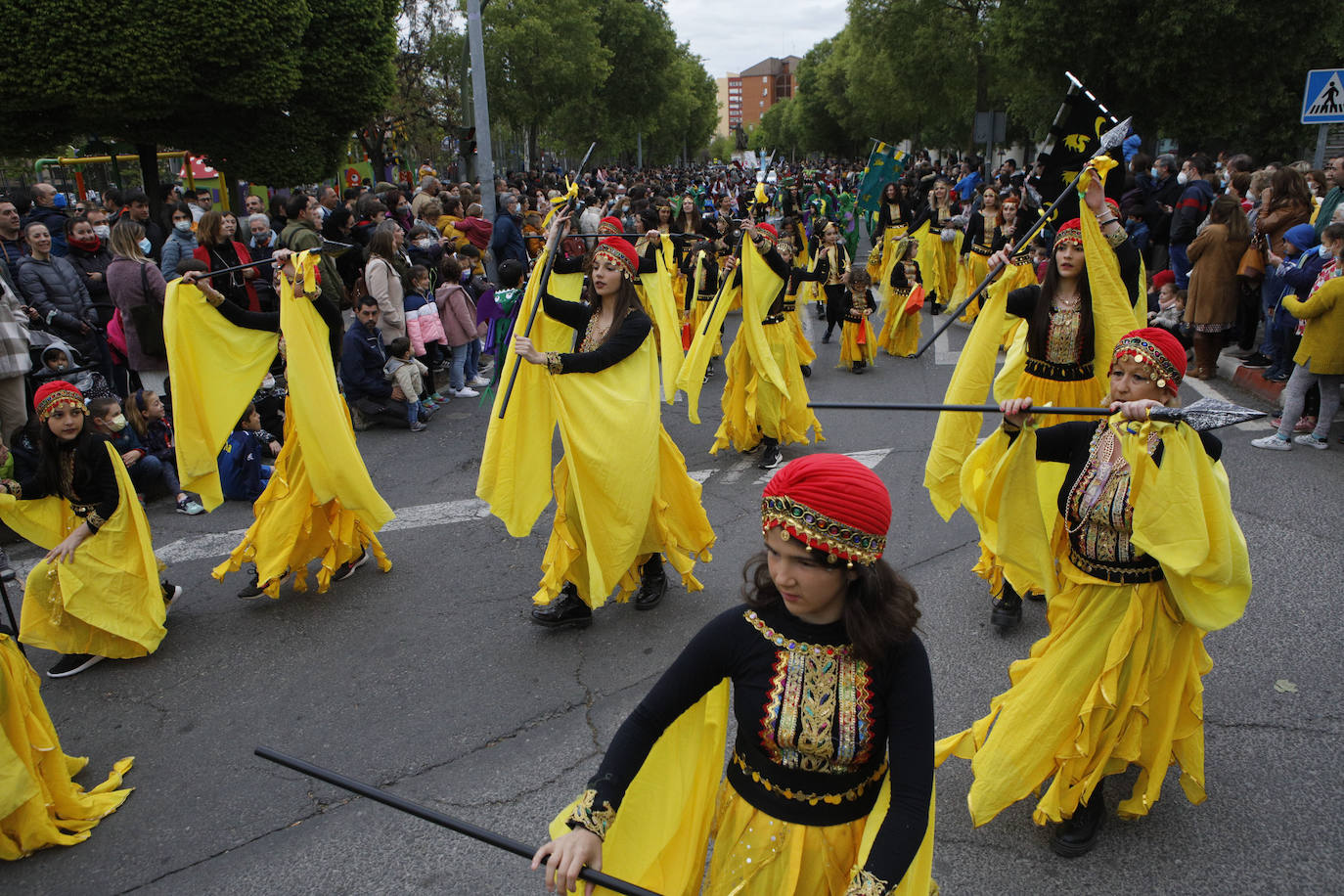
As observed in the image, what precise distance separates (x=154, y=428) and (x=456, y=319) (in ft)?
12.4

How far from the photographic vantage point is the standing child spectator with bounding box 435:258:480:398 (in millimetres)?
10734

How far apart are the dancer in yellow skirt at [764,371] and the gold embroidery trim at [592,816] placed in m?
5.73

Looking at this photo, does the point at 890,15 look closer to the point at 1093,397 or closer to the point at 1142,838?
the point at 1093,397

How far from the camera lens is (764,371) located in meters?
7.88

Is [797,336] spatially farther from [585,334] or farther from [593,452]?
[593,452]

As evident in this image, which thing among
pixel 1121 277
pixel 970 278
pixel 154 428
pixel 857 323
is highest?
pixel 1121 277

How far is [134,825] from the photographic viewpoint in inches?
150

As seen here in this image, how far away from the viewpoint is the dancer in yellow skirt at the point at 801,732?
203cm

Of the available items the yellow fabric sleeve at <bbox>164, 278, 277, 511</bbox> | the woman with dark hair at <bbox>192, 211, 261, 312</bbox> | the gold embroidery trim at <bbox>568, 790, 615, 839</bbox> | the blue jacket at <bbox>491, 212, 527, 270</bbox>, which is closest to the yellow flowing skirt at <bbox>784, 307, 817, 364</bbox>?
the yellow fabric sleeve at <bbox>164, 278, 277, 511</bbox>

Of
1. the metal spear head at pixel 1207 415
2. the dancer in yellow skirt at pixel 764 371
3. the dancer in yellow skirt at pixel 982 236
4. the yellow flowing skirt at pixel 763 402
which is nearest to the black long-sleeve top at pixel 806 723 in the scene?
the metal spear head at pixel 1207 415

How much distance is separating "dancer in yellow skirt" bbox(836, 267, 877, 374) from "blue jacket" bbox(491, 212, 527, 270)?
4.65m

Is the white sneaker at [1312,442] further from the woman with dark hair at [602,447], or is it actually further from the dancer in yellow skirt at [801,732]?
the dancer in yellow skirt at [801,732]

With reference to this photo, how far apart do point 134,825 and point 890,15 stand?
3800 centimetres

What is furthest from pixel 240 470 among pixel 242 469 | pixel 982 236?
pixel 982 236
